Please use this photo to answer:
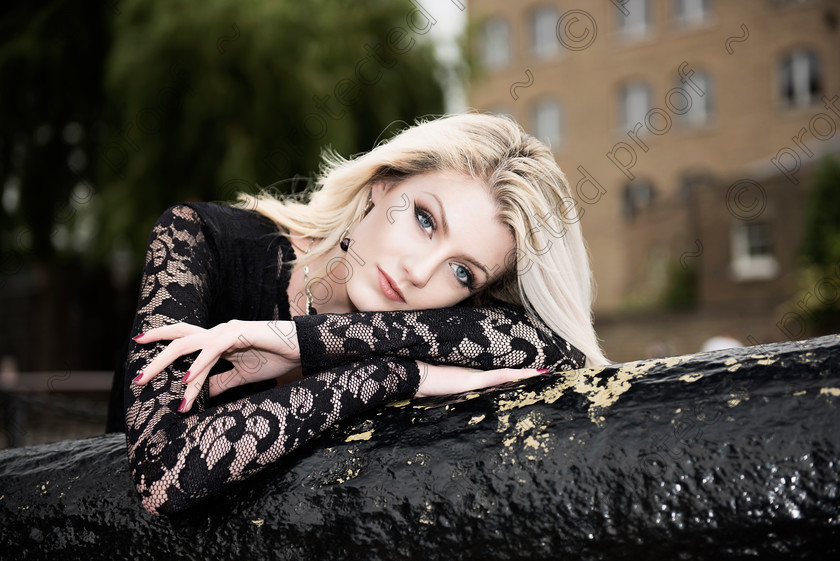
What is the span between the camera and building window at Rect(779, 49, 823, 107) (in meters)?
25.7

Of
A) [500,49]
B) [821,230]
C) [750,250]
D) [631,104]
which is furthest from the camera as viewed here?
[500,49]

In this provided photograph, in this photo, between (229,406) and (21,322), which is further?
(21,322)

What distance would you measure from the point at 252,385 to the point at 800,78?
90.8ft

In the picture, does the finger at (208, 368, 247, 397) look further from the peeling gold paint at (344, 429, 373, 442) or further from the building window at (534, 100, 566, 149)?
the building window at (534, 100, 566, 149)

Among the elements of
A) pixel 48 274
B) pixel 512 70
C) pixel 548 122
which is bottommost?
pixel 48 274

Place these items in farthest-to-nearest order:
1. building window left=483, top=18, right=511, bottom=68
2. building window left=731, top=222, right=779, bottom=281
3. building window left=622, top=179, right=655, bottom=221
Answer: building window left=483, top=18, right=511, bottom=68
building window left=622, top=179, right=655, bottom=221
building window left=731, top=222, right=779, bottom=281

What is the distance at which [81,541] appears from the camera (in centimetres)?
145

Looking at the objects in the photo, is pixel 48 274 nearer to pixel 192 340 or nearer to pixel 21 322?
pixel 21 322

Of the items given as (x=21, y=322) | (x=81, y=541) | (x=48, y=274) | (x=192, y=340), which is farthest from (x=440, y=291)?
(x=21, y=322)

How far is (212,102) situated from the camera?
1009cm

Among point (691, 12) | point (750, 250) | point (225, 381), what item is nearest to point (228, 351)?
point (225, 381)

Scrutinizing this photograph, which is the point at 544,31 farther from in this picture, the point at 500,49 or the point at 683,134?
the point at 683,134

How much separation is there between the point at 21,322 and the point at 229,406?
1770 centimetres

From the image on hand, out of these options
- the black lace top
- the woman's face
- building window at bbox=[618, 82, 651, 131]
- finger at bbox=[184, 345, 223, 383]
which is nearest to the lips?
the woman's face
